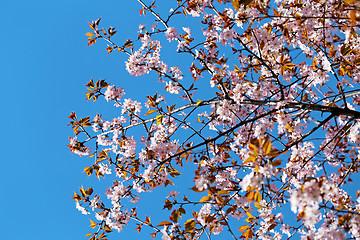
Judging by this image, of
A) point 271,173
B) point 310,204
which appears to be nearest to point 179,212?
point 271,173

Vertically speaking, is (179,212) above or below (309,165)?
below

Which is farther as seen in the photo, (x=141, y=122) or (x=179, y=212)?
(x=141, y=122)

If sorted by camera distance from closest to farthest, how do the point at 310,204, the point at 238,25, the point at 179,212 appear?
the point at 310,204
the point at 179,212
the point at 238,25

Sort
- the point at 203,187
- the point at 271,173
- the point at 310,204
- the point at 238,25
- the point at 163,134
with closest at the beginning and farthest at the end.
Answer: the point at 310,204 → the point at 271,173 → the point at 203,187 → the point at 238,25 → the point at 163,134

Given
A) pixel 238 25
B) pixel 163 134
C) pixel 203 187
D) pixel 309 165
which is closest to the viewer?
pixel 203 187

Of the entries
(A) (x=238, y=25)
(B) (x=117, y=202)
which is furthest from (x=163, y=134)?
(A) (x=238, y=25)

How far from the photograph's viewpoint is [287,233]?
11.8ft

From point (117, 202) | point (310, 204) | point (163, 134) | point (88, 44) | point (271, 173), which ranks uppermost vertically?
point (88, 44)

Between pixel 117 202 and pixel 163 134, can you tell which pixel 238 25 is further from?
pixel 117 202

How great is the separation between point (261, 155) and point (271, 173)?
0.42 ft

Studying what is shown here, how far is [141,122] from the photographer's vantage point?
3.29 m

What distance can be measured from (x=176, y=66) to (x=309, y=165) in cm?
209

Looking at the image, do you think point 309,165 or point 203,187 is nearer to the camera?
point 203,187

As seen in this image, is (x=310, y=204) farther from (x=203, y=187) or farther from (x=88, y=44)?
(x=88, y=44)
